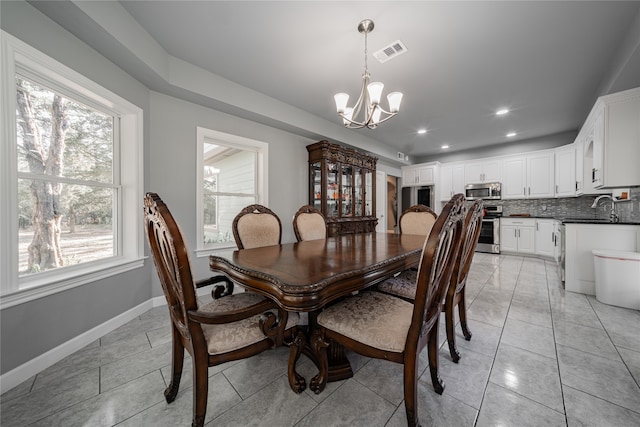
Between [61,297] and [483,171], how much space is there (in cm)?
724

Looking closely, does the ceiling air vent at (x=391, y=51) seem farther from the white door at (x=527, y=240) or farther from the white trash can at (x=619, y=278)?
the white door at (x=527, y=240)

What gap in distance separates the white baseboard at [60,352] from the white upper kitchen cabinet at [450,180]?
21.6ft

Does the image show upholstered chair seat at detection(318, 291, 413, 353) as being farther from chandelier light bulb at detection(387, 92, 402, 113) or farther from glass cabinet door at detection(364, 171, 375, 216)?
glass cabinet door at detection(364, 171, 375, 216)

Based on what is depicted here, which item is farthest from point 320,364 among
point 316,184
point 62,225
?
point 316,184

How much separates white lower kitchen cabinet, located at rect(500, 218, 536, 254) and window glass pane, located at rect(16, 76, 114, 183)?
6887mm

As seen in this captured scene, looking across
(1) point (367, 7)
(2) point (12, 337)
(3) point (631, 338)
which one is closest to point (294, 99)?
(1) point (367, 7)

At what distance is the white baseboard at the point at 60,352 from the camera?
138 centimetres

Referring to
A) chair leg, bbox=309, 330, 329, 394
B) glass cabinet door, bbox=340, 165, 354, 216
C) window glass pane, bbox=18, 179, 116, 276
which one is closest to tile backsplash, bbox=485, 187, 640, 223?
glass cabinet door, bbox=340, 165, 354, 216

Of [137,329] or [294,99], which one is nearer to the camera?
[137,329]

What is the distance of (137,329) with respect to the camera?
2.04m

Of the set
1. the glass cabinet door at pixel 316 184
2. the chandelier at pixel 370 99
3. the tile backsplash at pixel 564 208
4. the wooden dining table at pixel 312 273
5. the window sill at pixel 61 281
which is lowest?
the window sill at pixel 61 281

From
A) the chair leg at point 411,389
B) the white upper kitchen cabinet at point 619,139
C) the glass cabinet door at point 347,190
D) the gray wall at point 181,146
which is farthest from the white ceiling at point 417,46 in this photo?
the chair leg at point 411,389

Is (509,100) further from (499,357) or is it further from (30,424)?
(30,424)

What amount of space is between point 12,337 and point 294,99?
3.41 meters
